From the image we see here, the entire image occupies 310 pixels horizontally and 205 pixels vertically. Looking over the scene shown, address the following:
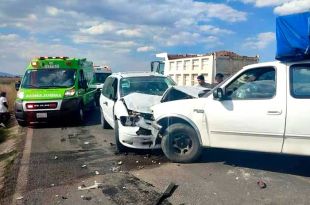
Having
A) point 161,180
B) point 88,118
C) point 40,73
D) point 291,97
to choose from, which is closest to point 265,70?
point 291,97

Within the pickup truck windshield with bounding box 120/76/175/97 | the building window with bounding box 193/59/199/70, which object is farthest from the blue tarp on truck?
the building window with bounding box 193/59/199/70

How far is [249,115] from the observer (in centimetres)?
626

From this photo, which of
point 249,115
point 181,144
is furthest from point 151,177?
point 249,115

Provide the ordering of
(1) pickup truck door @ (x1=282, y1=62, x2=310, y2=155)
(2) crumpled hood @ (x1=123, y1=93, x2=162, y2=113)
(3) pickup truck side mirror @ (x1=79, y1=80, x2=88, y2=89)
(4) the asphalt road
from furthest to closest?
1. (3) pickup truck side mirror @ (x1=79, y1=80, x2=88, y2=89)
2. (2) crumpled hood @ (x1=123, y1=93, x2=162, y2=113)
3. (1) pickup truck door @ (x1=282, y1=62, x2=310, y2=155)
4. (4) the asphalt road

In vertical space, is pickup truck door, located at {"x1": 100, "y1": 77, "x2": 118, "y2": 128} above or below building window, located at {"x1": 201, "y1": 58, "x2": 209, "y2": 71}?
below

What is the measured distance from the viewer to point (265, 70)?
6363mm

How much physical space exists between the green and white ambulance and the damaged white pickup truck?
8.31 ft

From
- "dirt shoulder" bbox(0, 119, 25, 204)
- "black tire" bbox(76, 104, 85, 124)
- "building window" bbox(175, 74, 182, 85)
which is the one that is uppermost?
"building window" bbox(175, 74, 182, 85)

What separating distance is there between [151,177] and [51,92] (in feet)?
23.4

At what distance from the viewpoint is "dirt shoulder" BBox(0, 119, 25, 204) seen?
595 cm

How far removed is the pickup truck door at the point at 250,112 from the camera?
611cm

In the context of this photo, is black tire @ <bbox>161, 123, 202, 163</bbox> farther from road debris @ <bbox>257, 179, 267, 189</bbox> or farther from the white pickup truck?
road debris @ <bbox>257, 179, 267, 189</bbox>

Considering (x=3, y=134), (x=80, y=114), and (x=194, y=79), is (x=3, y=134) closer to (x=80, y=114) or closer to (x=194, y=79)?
(x=80, y=114)

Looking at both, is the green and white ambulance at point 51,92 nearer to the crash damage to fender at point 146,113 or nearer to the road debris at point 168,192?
the crash damage to fender at point 146,113
